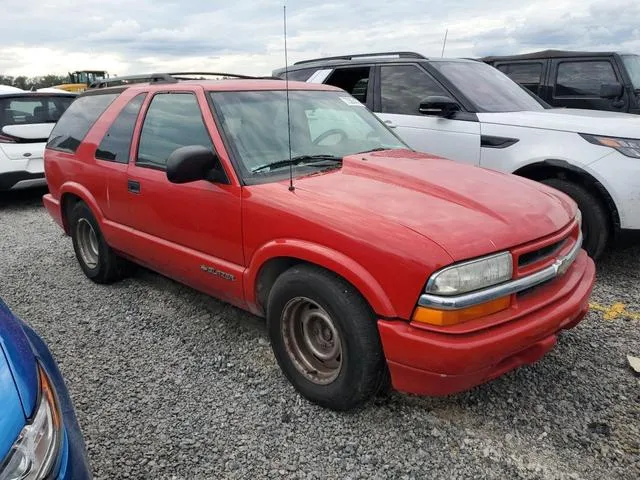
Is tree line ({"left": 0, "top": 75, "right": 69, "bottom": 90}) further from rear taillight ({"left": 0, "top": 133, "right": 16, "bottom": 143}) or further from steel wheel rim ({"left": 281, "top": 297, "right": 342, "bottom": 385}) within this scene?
steel wheel rim ({"left": 281, "top": 297, "right": 342, "bottom": 385})

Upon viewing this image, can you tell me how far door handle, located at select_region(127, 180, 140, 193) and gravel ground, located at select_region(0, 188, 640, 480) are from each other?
36.0 inches

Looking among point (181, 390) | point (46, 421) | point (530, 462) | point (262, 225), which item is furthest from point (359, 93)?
point (46, 421)

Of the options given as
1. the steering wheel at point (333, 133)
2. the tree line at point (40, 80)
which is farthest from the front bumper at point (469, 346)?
the tree line at point (40, 80)

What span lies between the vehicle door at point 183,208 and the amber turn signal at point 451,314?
1159 millimetres

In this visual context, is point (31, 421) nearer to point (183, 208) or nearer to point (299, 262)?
point (299, 262)

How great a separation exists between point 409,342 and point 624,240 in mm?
2966

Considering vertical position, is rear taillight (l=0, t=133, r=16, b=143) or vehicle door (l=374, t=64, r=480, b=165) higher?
vehicle door (l=374, t=64, r=480, b=165)

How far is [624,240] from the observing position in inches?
168

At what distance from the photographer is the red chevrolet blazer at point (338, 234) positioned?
2.23m

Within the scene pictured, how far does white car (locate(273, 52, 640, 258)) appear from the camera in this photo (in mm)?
4203

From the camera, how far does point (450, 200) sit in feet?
8.59

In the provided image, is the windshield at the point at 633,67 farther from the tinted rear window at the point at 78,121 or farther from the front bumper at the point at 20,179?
the front bumper at the point at 20,179

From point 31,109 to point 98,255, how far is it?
14.5 feet

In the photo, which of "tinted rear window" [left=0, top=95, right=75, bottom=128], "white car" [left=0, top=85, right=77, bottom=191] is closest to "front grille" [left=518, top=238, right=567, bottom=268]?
"white car" [left=0, top=85, right=77, bottom=191]
